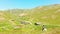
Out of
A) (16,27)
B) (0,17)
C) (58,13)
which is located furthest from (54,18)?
(16,27)

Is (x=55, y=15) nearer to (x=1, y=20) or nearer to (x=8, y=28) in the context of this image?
(x=1, y=20)

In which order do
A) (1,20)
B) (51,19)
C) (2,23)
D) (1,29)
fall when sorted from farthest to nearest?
1. (51,19)
2. (1,20)
3. (2,23)
4. (1,29)

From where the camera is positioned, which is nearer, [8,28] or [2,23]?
[8,28]

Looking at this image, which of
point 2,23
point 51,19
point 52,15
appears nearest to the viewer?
point 2,23

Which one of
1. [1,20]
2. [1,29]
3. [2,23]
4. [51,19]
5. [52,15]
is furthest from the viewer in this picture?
[52,15]

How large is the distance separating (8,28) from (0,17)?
23.2m

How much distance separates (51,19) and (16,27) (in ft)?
218

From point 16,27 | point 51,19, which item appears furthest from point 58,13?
point 16,27

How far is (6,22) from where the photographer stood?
83.6 m

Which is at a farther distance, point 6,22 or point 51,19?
point 51,19

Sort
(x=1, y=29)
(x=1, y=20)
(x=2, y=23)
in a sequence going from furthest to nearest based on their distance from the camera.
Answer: (x=1, y=20), (x=2, y=23), (x=1, y=29)

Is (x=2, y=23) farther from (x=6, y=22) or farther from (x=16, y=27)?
(x=16, y=27)

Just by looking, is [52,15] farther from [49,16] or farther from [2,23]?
[2,23]

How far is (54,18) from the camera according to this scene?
448ft
